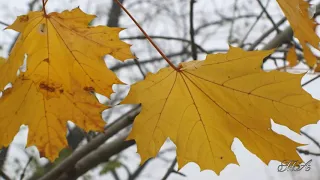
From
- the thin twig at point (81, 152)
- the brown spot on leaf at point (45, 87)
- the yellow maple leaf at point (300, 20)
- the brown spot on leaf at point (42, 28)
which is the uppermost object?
the brown spot on leaf at point (42, 28)

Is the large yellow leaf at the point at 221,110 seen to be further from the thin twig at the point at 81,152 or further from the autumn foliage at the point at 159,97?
the thin twig at the point at 81,152

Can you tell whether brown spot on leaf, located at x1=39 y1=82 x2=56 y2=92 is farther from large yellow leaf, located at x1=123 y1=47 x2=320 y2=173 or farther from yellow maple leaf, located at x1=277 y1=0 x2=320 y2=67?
yellow maple leaf, located at x1=277 y1=0 x2=320 y2=67

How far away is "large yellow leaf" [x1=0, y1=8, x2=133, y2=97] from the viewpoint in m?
0.73

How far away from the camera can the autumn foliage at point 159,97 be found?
2.36 feet

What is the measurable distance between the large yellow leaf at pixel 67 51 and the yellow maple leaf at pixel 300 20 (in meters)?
0.27

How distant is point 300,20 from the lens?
2.43ft

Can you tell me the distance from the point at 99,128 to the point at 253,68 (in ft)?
0.95

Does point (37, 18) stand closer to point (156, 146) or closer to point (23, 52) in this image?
point (23, 52)

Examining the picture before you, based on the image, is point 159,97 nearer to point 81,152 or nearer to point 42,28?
point 42,28

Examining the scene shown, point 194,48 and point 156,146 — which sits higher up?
point 194,48

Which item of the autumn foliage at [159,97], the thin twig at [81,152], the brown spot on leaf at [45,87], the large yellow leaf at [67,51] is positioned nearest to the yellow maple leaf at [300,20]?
the autumn foliage at [159,97]

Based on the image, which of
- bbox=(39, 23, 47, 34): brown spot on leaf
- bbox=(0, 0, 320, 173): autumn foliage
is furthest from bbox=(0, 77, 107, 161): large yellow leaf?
bbox=(39, 23, 47, 34): brown spot on leaf

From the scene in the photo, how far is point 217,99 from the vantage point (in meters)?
0.77

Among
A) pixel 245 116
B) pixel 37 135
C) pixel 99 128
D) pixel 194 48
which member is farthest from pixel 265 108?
pixel 194 48
